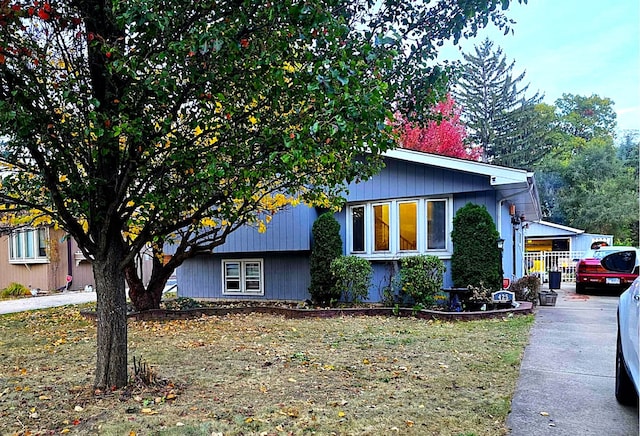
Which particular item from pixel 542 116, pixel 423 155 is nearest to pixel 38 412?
pixel 423 155

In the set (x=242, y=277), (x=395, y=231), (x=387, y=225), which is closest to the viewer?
(x=395, y=231)

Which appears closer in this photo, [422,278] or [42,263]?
[422,278]

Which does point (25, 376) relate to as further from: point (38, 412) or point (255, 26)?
point (255, 26)

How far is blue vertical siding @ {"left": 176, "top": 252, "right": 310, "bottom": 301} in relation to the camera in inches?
447

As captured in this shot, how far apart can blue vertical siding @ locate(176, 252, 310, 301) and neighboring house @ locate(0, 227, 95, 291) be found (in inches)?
318

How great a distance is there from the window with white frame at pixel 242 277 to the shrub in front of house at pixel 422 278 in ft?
14.3

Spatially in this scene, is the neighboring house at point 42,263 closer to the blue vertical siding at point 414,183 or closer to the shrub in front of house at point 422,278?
the blue vertical siding at point 414,183

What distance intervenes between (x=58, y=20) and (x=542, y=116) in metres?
36.4

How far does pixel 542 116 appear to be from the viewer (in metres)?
34.4

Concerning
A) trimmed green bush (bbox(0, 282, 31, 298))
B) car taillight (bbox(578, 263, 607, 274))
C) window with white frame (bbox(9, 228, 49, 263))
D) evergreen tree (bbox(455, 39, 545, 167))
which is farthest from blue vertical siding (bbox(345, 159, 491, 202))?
evergreen tree (bbox(455, 39, 545, 167))

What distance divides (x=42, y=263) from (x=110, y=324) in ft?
56.9

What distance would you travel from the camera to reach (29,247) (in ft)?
62.7

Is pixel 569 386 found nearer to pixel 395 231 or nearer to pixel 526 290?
pixel 395 231

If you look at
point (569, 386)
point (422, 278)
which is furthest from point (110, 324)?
point (422, 278)
